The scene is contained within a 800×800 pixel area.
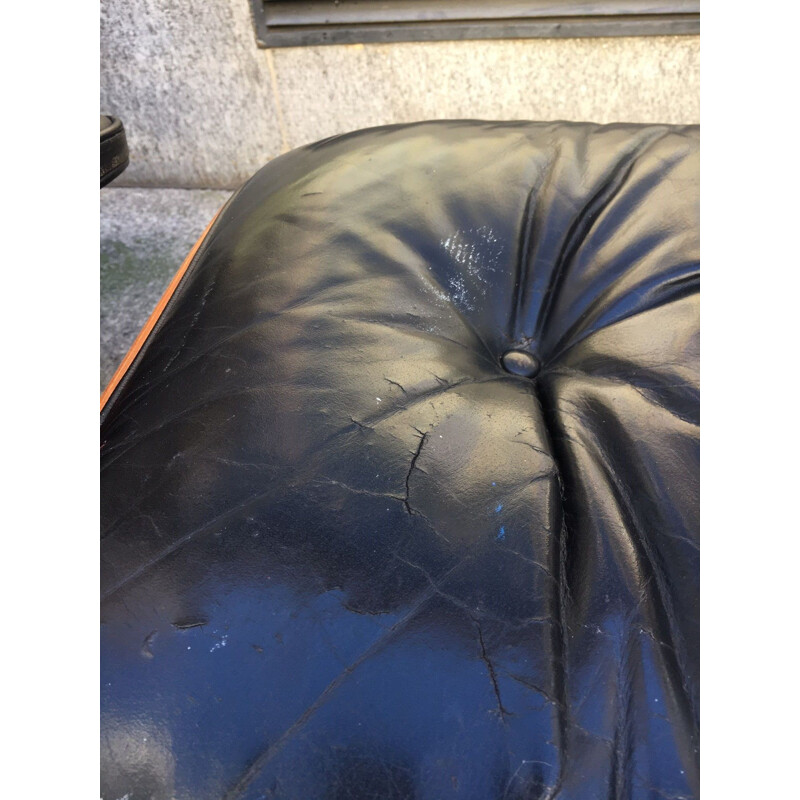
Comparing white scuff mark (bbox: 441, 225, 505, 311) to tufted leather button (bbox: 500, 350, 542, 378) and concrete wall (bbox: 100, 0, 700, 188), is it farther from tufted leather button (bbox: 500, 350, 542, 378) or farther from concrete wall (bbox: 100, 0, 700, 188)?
concrete wall (bbox: 100, 0, 700, 188)

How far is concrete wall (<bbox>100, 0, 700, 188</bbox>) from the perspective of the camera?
4.17 ft

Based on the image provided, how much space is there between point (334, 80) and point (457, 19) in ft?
0.78

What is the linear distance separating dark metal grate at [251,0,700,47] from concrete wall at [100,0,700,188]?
18 mm

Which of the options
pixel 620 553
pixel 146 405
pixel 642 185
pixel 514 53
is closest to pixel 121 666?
pixel 146 405

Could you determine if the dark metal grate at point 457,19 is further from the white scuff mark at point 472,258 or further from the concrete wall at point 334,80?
the white scuff mark at point 472,258

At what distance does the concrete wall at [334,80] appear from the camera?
127cm

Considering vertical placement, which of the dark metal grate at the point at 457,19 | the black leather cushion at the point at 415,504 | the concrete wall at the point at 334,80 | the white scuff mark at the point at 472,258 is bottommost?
the black leather cushion at the point at 415,504

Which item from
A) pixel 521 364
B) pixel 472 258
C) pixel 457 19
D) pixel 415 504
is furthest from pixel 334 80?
pixel 415 504

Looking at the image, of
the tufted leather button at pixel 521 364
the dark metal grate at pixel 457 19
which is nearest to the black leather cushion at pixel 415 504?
the tufted leather button at pixel 521 364

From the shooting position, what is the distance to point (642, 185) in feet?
2.52

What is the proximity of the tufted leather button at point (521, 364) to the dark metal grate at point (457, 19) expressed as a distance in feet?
2.58

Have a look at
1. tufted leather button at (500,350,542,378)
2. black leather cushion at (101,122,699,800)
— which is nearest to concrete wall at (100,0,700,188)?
black leather cushion at (101,122,699,800)

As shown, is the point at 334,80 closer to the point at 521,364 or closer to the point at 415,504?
the point at 521,364

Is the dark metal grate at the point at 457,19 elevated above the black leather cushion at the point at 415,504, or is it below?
above
